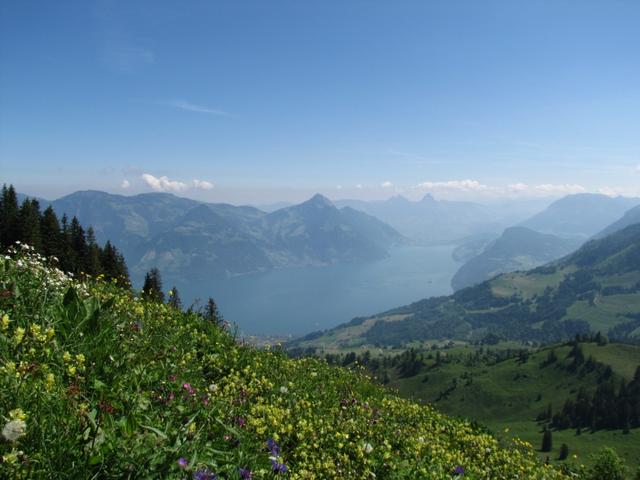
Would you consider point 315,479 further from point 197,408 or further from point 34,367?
point 34,367

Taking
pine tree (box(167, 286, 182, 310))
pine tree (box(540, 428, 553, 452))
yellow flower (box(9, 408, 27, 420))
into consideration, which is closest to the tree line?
pine tree (box(167, 286, 182, 310))

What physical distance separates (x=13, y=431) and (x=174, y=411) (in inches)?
88.8

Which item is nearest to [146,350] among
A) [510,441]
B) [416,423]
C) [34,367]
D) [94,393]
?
[94,393]

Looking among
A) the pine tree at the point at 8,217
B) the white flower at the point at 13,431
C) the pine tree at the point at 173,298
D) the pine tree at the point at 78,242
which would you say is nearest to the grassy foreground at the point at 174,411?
the white flower at the point at 13,431

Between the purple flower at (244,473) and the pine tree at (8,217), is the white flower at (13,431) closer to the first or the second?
the purple flower at (244,473)

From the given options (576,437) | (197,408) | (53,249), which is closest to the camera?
(197,408)

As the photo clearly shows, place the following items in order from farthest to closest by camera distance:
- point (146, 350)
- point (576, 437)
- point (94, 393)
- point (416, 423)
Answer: point (576, 437), point (416, 423), point (146, 350), point (94, 393)

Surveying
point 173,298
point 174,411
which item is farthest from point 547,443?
point 174,411

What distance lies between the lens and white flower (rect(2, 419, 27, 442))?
3203 mm

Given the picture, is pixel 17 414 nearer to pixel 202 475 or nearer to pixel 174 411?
pixel 202 475

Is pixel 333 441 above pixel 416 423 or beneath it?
above

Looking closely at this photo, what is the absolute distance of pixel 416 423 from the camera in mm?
9867

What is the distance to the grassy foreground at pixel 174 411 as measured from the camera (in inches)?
144

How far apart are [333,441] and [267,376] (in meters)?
2.62
